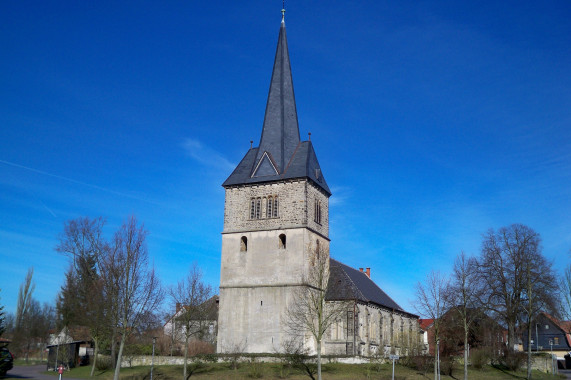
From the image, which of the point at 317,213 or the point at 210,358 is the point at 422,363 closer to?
the point at 317,213

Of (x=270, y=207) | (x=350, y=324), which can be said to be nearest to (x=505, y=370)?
(x=350, y=324)

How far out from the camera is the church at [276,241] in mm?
43500

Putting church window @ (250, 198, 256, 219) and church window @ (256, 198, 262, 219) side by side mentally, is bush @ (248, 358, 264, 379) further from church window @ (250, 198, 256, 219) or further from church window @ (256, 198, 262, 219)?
church window @ (250, 198, 256, 219)

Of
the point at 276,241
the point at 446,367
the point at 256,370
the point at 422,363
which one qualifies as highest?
the point at 276,241

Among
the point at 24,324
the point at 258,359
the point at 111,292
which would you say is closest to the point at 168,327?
the point at 24,324

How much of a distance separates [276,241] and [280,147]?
27.5 feet

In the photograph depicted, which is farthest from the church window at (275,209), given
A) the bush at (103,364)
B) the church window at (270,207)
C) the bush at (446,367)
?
the bush at (103,364)

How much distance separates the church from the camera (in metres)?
43.5

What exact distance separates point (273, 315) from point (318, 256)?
5.81 metres

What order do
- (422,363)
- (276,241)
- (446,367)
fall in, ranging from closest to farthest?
1. (422,363)
2. (446,367)
3. (276,241)

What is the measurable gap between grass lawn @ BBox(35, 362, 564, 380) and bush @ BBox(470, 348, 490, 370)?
973 millimetres

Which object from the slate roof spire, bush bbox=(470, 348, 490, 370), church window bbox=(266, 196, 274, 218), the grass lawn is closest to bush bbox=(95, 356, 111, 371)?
the grass lawn

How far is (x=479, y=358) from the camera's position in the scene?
1710 inches

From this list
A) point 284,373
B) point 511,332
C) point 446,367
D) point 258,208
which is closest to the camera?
point 284,373
